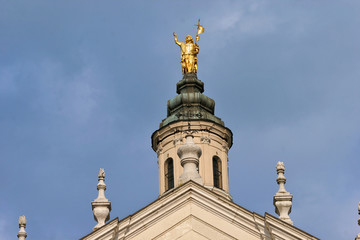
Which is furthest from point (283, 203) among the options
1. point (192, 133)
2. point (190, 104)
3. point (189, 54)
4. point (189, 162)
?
point (189, 54)

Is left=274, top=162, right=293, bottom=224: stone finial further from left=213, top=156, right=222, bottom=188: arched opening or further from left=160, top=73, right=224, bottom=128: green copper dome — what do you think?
left=160, top=73, right=224, bottom=128: green copper dome

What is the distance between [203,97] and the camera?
6269cm

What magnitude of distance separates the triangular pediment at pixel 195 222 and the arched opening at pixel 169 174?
12.7m

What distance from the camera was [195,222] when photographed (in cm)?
4619

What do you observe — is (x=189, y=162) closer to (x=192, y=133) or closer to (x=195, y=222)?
(x=195, y=222)

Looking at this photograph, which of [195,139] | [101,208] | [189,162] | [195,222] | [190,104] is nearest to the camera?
[195,222]

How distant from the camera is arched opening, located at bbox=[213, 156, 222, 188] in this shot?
Result: 5953 centimetres

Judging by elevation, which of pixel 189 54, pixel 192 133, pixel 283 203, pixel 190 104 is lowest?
pixel 283 203

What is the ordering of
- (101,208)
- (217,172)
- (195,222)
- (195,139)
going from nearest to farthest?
(195,222) → (101,208) → (217,172) → (195,139)

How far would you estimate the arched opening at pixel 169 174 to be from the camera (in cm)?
5934

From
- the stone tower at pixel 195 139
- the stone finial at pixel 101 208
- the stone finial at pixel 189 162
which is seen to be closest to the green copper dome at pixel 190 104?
the stone tower at pixel 195 139

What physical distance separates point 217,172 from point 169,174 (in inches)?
87.3

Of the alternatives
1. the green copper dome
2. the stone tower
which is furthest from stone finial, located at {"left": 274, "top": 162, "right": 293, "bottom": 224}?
the green copper dome

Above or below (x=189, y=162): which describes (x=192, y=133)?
above
